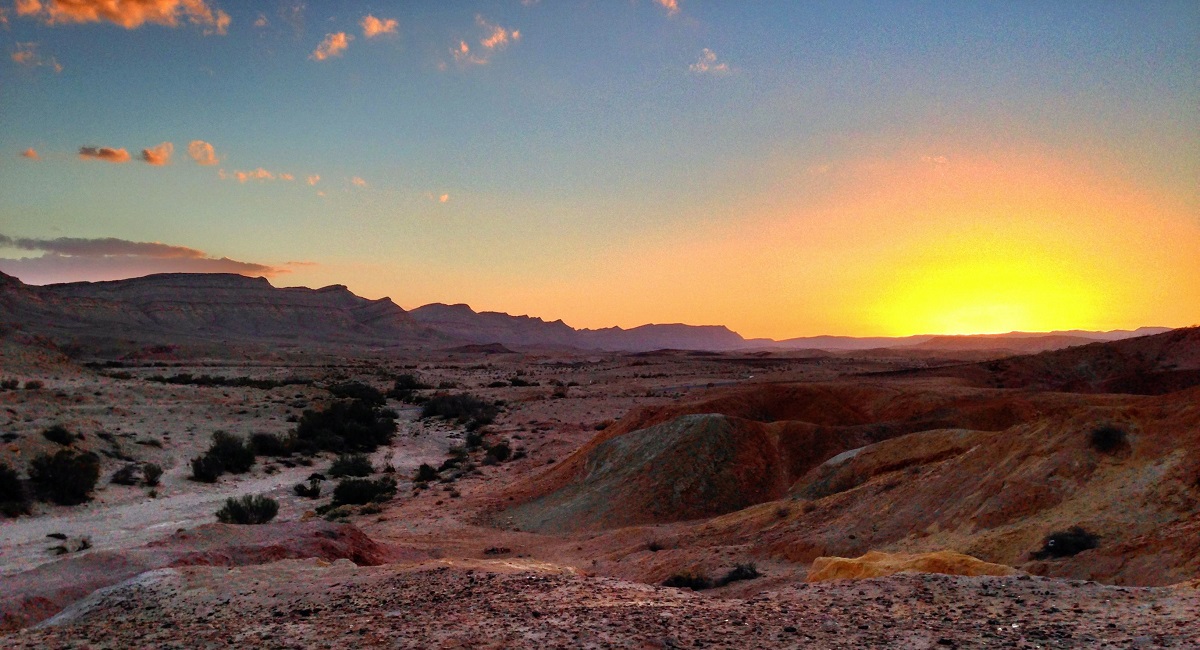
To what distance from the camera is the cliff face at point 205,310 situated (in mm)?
107375

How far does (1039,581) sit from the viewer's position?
720 cm

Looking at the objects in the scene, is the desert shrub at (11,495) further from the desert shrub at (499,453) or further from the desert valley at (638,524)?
the desert shrub at (499,453)

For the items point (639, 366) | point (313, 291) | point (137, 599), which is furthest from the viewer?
point (313, 291)

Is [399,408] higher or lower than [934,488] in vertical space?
lower

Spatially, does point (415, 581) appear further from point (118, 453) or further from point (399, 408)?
point (399, 408)

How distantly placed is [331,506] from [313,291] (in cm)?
16247

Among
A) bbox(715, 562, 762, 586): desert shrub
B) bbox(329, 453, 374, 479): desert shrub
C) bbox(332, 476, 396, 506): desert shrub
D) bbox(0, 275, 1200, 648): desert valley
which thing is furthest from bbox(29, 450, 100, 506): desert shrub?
bbox(715, 562, 762, 586): desert shrub

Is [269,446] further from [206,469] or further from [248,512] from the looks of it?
[248,512]

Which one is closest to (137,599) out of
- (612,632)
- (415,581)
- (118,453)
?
(415,581)

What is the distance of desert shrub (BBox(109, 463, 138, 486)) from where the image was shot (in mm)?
21906

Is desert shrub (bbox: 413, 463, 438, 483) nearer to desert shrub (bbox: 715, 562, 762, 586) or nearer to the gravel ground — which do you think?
desert shrub (bbox: 715, 562, 762, 586)

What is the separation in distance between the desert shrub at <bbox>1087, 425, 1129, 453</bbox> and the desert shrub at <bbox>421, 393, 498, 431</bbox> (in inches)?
1283

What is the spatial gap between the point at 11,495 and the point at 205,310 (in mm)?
131810

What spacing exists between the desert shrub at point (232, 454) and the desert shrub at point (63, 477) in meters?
4.90
